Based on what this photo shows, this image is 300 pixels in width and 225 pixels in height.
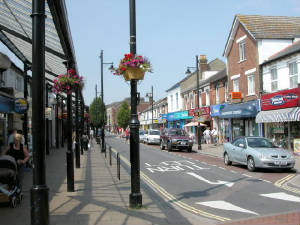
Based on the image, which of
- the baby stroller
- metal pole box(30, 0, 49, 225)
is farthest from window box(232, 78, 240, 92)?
metal pole box(30, 0, 49, 225)

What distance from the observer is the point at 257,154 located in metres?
13.6

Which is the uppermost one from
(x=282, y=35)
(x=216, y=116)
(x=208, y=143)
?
(x=282, y=35)

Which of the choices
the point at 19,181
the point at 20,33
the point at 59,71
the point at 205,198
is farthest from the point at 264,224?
the point at 59,71

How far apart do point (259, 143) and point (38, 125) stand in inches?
489

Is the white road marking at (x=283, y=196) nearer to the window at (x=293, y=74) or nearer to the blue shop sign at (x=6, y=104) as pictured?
the blue shop sign at (x=6, y=104)

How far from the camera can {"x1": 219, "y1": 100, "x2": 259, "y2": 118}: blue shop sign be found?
2551 centimetres

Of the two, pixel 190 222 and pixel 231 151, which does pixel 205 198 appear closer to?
pixel 190 222

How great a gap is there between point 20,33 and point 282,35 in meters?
21.8

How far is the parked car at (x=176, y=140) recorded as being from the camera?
26203mm

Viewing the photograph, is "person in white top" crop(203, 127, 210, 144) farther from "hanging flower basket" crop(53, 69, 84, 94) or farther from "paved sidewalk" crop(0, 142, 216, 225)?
"hanging flower basket" crop(53, 69, 84, 94)

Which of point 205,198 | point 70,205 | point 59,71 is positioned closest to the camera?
point 70,205

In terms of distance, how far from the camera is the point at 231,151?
1591 cm

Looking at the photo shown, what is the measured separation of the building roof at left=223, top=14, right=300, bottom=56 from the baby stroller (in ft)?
72.2

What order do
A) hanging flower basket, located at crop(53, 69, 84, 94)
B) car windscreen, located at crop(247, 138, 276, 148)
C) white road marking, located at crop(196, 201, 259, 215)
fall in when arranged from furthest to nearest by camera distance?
car windscreen, located at crop(247, 138, 276, 148), hanging flower basket, located at crop(53, 69, 84, 94), white road marking, located at crop(196, 201, 259, 215)
